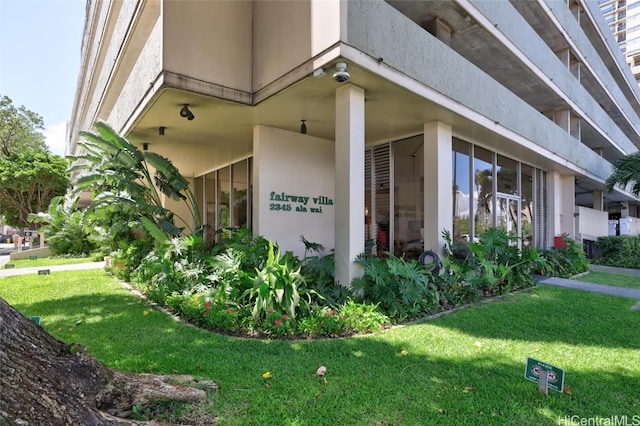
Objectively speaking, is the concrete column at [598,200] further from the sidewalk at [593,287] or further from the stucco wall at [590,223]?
the sidewalk at [593,287]

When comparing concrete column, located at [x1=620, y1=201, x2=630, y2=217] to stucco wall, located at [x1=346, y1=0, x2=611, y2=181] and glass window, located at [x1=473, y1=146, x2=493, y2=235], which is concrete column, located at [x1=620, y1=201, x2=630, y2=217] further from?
glass window, located at [x1=473, y1=146, x2=493, y2=235]

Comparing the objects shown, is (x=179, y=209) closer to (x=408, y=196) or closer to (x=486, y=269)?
(x=408, y=196)

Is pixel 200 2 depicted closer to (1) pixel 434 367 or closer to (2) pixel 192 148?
(2) pixel 192 148

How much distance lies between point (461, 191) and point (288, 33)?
621 centimetres

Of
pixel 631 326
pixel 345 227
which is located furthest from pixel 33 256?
pixel 631 326

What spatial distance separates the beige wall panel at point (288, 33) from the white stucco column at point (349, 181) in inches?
38.2

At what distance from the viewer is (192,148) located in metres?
11.2

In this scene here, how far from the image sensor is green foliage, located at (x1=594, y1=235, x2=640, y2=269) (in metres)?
14.8

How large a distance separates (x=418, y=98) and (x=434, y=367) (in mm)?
4982

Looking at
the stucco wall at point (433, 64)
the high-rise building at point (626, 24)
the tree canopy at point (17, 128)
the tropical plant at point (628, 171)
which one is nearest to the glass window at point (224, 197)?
the stucco wall at point (433, 64)

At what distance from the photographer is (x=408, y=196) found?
9555mm

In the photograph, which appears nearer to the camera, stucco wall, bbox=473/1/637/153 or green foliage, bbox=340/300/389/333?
A: green foliage, bbox=340/300/389/333

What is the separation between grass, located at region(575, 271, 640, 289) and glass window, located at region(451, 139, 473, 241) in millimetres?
3995

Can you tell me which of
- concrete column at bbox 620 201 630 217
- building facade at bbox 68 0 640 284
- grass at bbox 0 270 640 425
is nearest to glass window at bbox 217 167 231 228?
building facade at bbox 68 0 640 284
